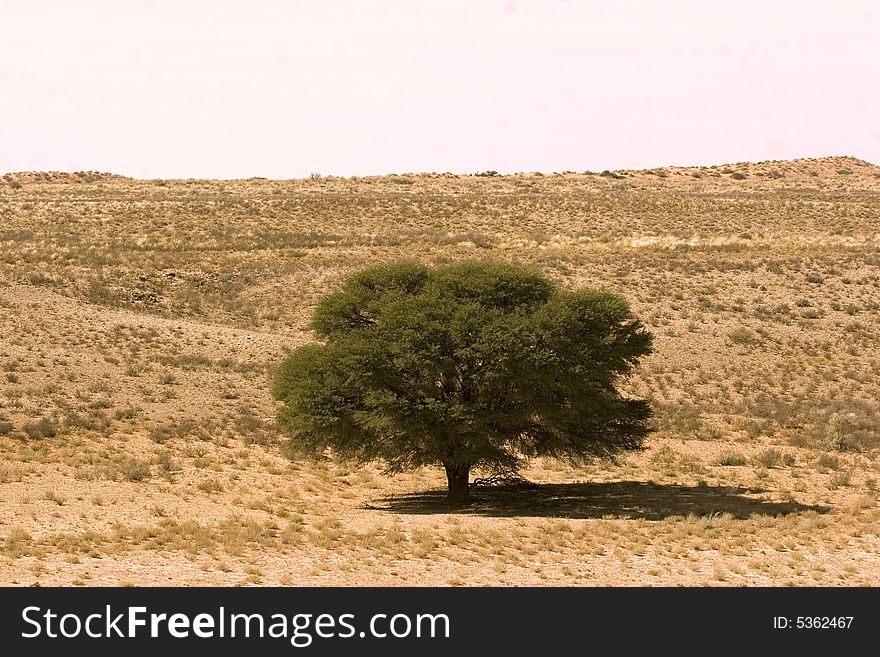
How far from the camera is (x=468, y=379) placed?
32938 mm

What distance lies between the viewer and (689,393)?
53.9 m

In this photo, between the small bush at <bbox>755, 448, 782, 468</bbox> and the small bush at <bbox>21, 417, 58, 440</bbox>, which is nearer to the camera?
the small bush at <bbox>21, 417, 58, 440</bbox>

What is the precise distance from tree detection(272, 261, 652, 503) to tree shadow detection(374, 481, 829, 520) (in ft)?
3.72

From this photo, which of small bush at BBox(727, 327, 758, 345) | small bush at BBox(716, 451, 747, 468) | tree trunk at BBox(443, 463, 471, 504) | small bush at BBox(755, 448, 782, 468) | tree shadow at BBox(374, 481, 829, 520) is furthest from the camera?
small bush at BBox(727, 327, 758, 345)

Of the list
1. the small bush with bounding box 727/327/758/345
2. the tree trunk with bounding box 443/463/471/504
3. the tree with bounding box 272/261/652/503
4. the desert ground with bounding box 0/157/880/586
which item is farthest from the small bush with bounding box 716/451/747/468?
the small bush with bounding box 727/327/758/345

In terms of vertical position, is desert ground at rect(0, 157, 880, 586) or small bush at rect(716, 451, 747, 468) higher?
desert ground at rect(0, 157, 880, 586)

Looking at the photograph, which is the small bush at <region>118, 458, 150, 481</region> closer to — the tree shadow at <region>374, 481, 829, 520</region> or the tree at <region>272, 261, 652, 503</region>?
the tree at <region>272, 261, 652, 503</region>

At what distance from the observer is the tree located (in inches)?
1261

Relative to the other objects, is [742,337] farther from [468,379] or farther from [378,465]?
[468,379]

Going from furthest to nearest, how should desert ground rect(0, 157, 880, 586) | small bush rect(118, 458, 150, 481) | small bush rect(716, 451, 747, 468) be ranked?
small bush rect(716, 451, 747, 468) → small bush rect(118, 458, 150, 481) → desert ground rect(0, 157, 880, 586)

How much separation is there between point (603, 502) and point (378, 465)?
9333 millimetres

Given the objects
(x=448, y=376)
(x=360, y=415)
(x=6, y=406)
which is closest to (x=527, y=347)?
(x=448, y=376)

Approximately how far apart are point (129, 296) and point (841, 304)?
4153 cm

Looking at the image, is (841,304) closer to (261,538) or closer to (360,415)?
(360,415)
